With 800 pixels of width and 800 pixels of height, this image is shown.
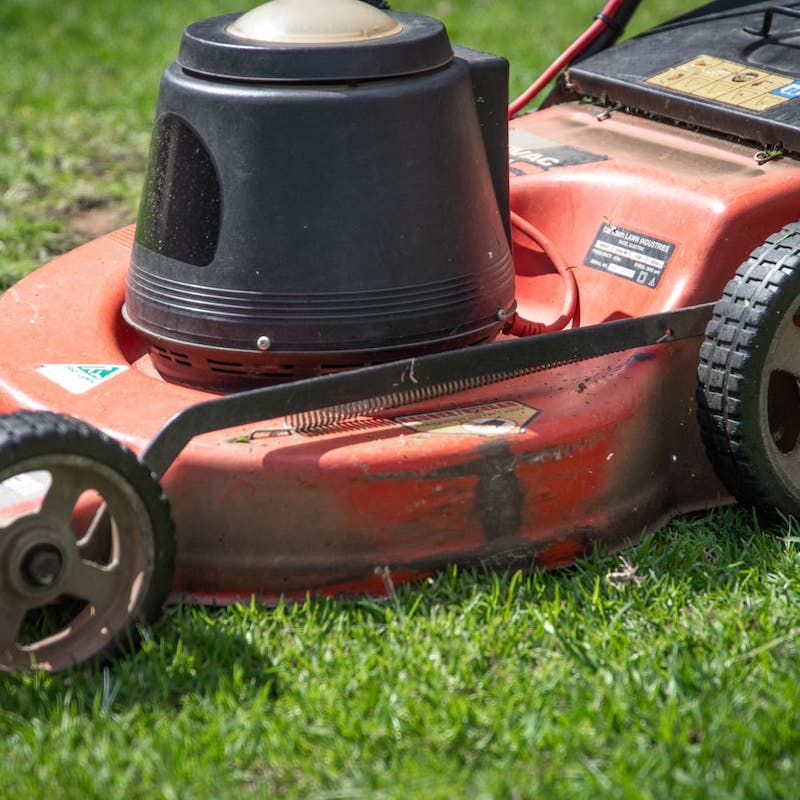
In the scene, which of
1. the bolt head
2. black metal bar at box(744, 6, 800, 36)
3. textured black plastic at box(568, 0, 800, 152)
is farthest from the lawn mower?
black metal bar at box(744, 6, 800, 36)

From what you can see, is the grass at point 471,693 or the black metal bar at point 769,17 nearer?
the grass at point 471,693

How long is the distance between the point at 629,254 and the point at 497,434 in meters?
0.55

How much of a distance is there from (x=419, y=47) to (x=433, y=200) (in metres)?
0.24

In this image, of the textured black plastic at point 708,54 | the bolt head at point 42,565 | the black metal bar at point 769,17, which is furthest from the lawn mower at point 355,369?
the black metal bar at point 769,17

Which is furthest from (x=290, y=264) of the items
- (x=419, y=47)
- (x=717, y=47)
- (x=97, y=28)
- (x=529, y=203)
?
(x=97, y=28)

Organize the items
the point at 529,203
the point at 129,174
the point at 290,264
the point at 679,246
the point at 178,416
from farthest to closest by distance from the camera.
Answer: 1. the point at 129,174
2. the point at 529,203
3. the point at 679,246
4. the point at 290,264
5. the point at 178,416

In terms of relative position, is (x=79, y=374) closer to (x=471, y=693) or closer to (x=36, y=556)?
(x=36, y=556)

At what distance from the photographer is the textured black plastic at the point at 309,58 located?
210cm

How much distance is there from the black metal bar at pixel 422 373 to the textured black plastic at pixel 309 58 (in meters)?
0.45

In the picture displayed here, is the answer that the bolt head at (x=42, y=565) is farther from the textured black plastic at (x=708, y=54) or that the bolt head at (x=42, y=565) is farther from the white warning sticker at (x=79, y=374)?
the textured black plastic at (x=708, y=54)

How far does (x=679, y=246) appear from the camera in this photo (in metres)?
2.45

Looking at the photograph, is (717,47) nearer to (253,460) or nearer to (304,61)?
(304,61)

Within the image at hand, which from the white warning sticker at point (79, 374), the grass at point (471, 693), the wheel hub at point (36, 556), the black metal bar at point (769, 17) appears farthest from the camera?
the black metal bar at point (769, 17)

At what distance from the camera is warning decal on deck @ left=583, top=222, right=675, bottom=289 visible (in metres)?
2.48
